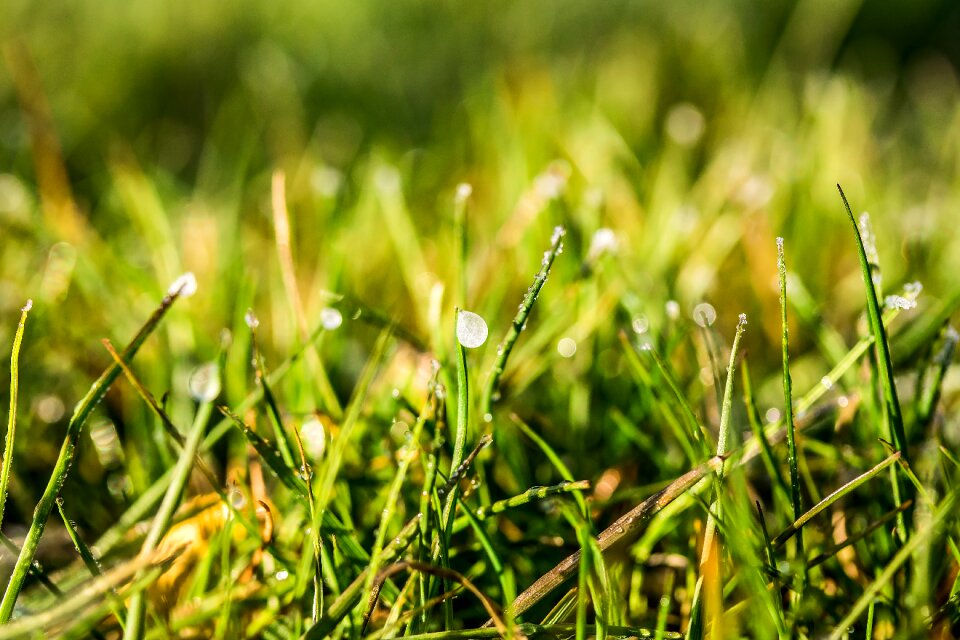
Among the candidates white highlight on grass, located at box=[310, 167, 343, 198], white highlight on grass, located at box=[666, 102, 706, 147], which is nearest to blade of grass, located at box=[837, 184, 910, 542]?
white highlight on grass, located at box=[310, 167, 343, 198]

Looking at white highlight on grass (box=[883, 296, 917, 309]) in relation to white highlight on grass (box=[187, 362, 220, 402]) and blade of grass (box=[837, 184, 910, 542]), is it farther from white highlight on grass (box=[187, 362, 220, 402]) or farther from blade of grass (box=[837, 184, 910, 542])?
A: white highlight on grass (box=[187, 362, 220, 402])

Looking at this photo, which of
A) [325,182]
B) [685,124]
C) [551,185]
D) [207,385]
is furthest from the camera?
[685,124]

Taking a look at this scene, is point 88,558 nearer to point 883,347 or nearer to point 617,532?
point 617,532

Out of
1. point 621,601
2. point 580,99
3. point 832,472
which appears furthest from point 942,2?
point 621,601

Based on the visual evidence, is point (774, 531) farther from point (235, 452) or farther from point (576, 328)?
point (235, 452)

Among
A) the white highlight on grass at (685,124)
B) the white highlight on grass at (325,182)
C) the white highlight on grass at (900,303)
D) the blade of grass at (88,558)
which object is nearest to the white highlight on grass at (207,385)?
the blade of grass at (88,558)

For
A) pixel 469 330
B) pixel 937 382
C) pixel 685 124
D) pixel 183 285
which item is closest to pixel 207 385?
pixel 183 285

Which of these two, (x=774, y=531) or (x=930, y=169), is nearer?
(x=774, y=531)
